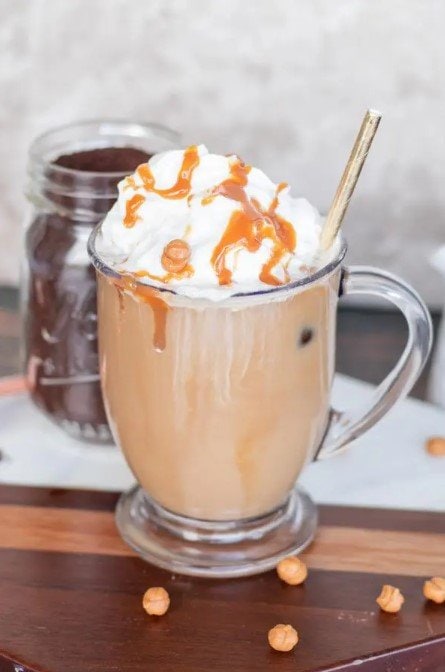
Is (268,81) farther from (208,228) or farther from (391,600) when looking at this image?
(391,600)

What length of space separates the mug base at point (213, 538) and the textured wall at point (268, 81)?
53 cm

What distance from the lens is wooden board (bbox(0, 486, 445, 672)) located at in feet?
2.75

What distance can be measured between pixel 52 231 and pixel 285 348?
11.9 inches

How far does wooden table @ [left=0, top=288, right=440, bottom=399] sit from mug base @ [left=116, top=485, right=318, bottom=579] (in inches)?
13.3

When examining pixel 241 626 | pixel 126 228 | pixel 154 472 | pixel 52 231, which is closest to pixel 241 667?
pixel 241 626

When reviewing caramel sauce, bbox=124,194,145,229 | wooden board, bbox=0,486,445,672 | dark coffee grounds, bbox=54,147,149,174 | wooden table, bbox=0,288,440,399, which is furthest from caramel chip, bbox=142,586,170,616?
wooden table, bbox=0,288,440,399

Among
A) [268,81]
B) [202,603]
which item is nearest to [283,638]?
[202,603]

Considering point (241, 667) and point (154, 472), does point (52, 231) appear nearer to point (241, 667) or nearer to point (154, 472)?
point (154, 472)

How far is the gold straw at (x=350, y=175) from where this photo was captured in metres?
0.85

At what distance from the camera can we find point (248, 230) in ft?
2.80

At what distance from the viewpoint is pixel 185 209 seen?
0.88m

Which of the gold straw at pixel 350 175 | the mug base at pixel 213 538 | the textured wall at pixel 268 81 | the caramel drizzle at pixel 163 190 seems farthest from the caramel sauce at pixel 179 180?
the textured wall at pixel 268 81

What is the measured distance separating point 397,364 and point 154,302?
0.23 metres

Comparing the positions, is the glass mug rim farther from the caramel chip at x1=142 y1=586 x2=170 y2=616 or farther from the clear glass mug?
the caramel chip at x1=142 y1=586 x2=170 y2=616
